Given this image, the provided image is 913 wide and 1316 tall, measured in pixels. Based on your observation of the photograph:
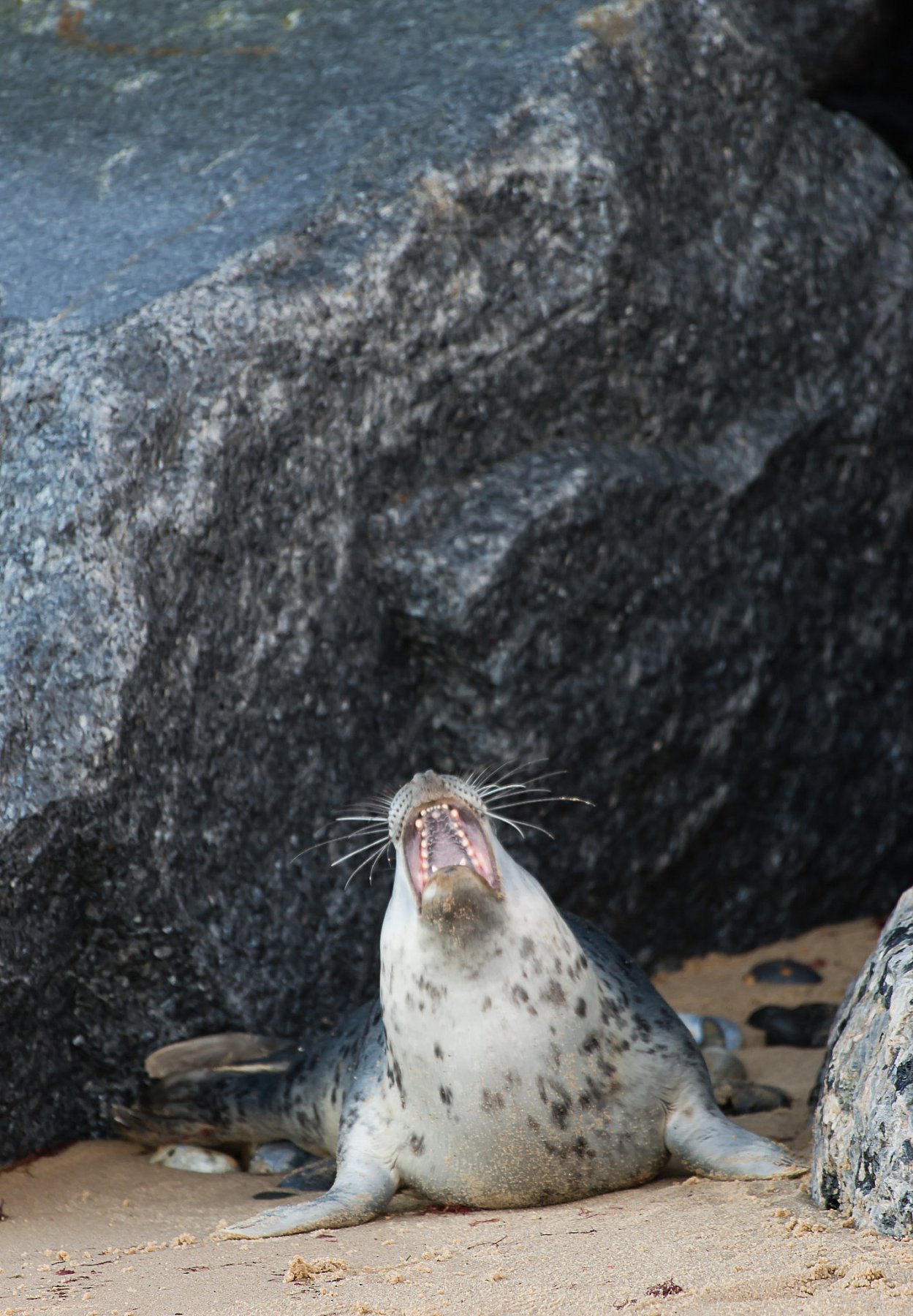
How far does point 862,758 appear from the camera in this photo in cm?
534

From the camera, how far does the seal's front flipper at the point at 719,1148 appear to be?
316cm

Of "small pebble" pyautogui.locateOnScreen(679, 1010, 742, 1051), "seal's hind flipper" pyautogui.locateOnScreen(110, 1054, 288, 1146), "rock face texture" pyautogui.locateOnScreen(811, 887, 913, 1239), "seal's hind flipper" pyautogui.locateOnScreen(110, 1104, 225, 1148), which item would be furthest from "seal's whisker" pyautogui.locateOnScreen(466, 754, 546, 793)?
"rock face texture" pyautogui.locateOnScreen(811, 887, 913, 1239)

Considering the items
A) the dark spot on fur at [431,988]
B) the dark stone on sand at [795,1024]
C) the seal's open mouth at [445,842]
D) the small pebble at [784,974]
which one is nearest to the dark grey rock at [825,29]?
the small pebble at [784,974]

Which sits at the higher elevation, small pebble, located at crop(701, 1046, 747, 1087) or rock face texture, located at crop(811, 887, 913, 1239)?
rock face texture, located at crop(811, 887, 913, 1239)

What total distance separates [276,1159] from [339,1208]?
0.93 m

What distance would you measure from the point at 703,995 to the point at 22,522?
2.73 m

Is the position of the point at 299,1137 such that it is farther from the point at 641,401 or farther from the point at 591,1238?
the point at 641,401

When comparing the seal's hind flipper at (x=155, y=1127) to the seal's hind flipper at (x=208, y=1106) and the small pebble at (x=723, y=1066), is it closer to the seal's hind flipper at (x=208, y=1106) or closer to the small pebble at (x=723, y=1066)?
the seal's hind flipper at (x=208, y=1106)

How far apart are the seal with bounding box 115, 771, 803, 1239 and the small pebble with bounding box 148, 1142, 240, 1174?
2.35ft

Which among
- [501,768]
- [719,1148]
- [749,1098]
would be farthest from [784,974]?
[719,1148]

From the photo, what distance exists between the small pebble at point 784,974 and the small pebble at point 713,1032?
37cm

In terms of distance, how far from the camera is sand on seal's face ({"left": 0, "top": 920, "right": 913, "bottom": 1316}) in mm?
2385

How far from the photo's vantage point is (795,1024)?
14.9 feet

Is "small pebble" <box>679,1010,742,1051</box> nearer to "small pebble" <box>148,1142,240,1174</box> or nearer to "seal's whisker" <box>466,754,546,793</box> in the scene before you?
"seal's whisker" <box>466,754,546,793</box>
